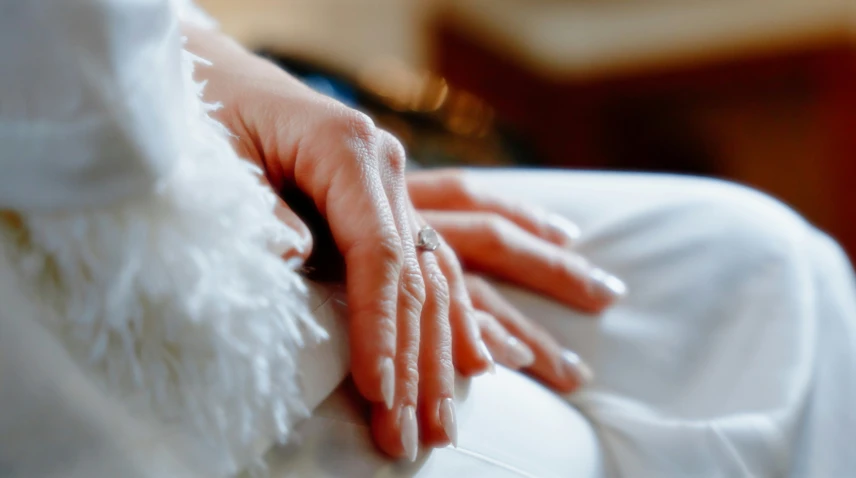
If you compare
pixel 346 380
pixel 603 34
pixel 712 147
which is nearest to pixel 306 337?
pixel 346 380

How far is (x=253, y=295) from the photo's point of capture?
0.98 feet

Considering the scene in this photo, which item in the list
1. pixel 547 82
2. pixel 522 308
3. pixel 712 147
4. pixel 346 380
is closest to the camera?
pixel 346 380

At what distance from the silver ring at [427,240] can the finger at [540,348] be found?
88 millimetres

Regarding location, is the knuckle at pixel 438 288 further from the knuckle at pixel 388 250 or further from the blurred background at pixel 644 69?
the blurred background at pixel 644 69

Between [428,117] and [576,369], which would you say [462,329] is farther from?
[428,117]

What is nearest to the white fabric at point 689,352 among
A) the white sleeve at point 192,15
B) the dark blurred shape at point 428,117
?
the white sleeve at point 192,15

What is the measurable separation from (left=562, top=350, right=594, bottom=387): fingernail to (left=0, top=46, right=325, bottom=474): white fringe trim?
0.22 meters

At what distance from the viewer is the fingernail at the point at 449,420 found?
0.36 meters

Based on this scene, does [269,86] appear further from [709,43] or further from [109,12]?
[709,43]

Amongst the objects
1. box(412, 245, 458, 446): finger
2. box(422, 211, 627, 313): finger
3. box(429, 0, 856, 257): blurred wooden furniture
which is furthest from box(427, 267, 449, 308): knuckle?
box(429, 0, 856, 257): blurred wooden furniture

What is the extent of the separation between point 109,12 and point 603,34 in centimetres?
149

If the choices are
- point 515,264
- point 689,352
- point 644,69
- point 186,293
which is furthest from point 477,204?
point 644,69

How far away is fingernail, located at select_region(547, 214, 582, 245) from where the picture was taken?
1.78ft

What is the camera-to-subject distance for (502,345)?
0.45 m
